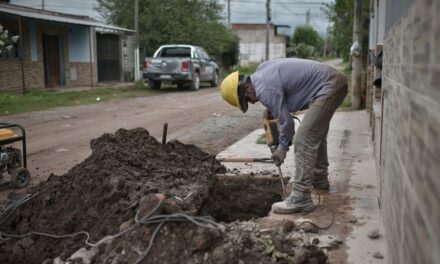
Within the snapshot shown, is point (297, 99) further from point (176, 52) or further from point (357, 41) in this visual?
point (176, 52)

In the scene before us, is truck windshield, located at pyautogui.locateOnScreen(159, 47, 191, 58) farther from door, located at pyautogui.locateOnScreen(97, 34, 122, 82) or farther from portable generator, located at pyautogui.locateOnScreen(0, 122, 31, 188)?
portable generator, located at pyautogui.locateOnScreen(0, 122, 31, 188)

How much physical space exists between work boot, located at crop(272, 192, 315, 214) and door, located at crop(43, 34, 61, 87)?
2141 cm

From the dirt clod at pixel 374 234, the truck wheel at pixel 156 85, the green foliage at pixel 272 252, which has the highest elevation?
the truck wheel at pixel 156 85

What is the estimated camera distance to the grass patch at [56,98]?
17281 mm

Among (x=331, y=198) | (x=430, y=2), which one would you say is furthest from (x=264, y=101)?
(x=430, y=2)

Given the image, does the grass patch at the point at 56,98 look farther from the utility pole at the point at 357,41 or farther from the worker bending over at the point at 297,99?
the worker bending over at the point at 297,99

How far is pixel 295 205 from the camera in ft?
18.3

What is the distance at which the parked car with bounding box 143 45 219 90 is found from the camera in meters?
23.5

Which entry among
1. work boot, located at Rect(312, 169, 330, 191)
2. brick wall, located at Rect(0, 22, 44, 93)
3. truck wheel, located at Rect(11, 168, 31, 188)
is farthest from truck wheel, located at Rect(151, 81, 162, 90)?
work boot, located at Rect(312, 169, 330, 191)

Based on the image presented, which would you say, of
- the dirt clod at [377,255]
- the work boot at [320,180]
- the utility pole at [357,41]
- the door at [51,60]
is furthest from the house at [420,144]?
the door at [51,60]

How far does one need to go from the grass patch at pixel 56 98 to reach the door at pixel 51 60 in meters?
3.02

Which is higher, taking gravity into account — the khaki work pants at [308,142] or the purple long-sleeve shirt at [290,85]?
the purple long-sleeve shirt at [290,85]

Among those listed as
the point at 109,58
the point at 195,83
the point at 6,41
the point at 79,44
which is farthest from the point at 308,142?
the point at 109,58

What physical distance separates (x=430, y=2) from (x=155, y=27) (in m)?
31.5
